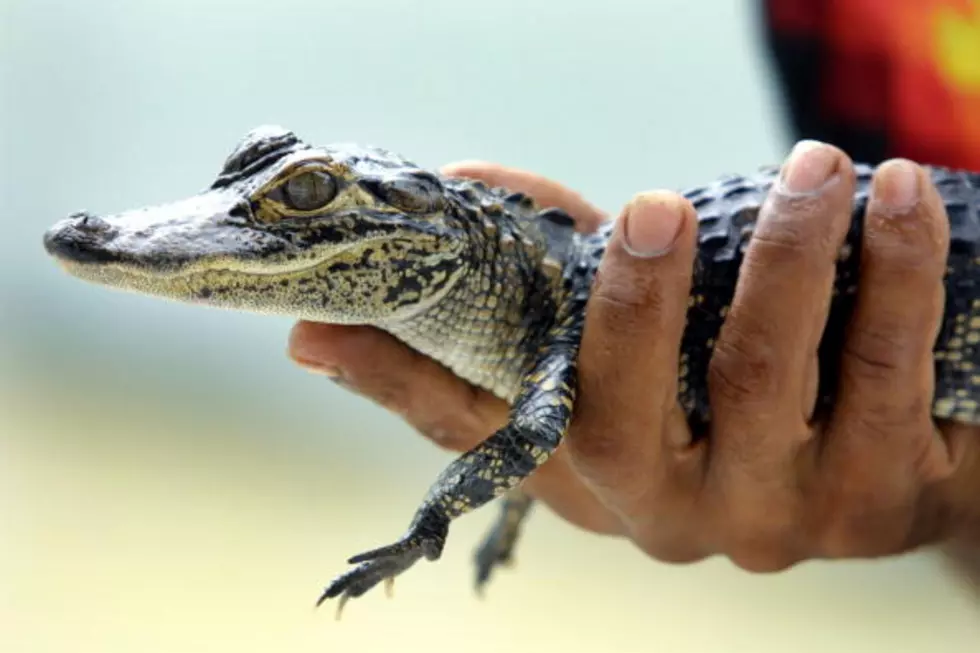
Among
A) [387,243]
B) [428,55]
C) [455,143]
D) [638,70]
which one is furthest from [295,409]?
[387,243]

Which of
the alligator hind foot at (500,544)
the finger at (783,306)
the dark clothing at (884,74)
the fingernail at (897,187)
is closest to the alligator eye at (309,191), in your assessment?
the finger at (783,306)

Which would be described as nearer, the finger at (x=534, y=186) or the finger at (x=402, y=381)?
the finger at (x=402, y=381)

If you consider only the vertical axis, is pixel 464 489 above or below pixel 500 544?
above

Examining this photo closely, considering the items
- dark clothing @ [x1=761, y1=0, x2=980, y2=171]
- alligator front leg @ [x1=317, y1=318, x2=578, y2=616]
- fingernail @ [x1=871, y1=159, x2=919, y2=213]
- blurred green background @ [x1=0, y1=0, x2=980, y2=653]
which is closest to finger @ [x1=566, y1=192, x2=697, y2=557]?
alligator front leg @ [x1=317, y1=318, x2=578, y2=616]

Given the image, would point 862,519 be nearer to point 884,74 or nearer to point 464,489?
point 464,489

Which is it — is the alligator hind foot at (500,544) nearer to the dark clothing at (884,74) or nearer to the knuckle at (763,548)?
the knuckle at (763,548)

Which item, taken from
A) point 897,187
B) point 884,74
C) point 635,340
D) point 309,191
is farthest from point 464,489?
point 884,74
